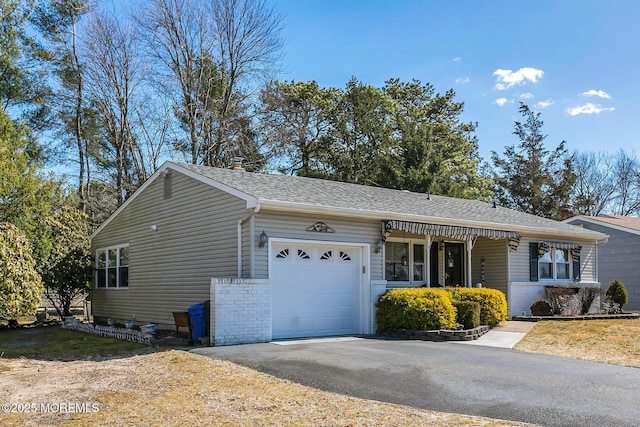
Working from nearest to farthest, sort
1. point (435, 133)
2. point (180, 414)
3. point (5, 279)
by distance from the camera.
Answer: point (180, 414), point (5, 279), point (435, 133)

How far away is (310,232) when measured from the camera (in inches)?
507

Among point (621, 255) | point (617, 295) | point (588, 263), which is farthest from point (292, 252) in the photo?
point (621, 255)

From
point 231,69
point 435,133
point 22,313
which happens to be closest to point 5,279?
point 22,313

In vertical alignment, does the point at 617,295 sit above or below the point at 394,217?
below

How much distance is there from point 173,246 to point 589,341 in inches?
400

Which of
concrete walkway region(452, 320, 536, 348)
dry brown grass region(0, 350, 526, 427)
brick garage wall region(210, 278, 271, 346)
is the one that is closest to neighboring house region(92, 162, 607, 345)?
brick garage wall region(210, 278, 271, 346)

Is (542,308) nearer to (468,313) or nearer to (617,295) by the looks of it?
(468,313)

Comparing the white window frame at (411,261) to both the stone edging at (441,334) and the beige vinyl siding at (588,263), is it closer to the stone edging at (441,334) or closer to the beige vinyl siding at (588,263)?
the stone edging at (441,334)

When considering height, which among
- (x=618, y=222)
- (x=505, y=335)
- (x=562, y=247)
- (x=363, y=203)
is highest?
(x=363, y=203)

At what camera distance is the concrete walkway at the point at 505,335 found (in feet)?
37.9

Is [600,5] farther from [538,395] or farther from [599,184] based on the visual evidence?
[599,184]

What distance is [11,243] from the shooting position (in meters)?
11.1

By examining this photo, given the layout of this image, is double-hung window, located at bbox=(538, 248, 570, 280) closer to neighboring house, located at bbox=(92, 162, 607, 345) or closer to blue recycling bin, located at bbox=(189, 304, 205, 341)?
neighboring house, located at bbox=(92, 162, 607, 345)

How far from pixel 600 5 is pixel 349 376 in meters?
12.2
